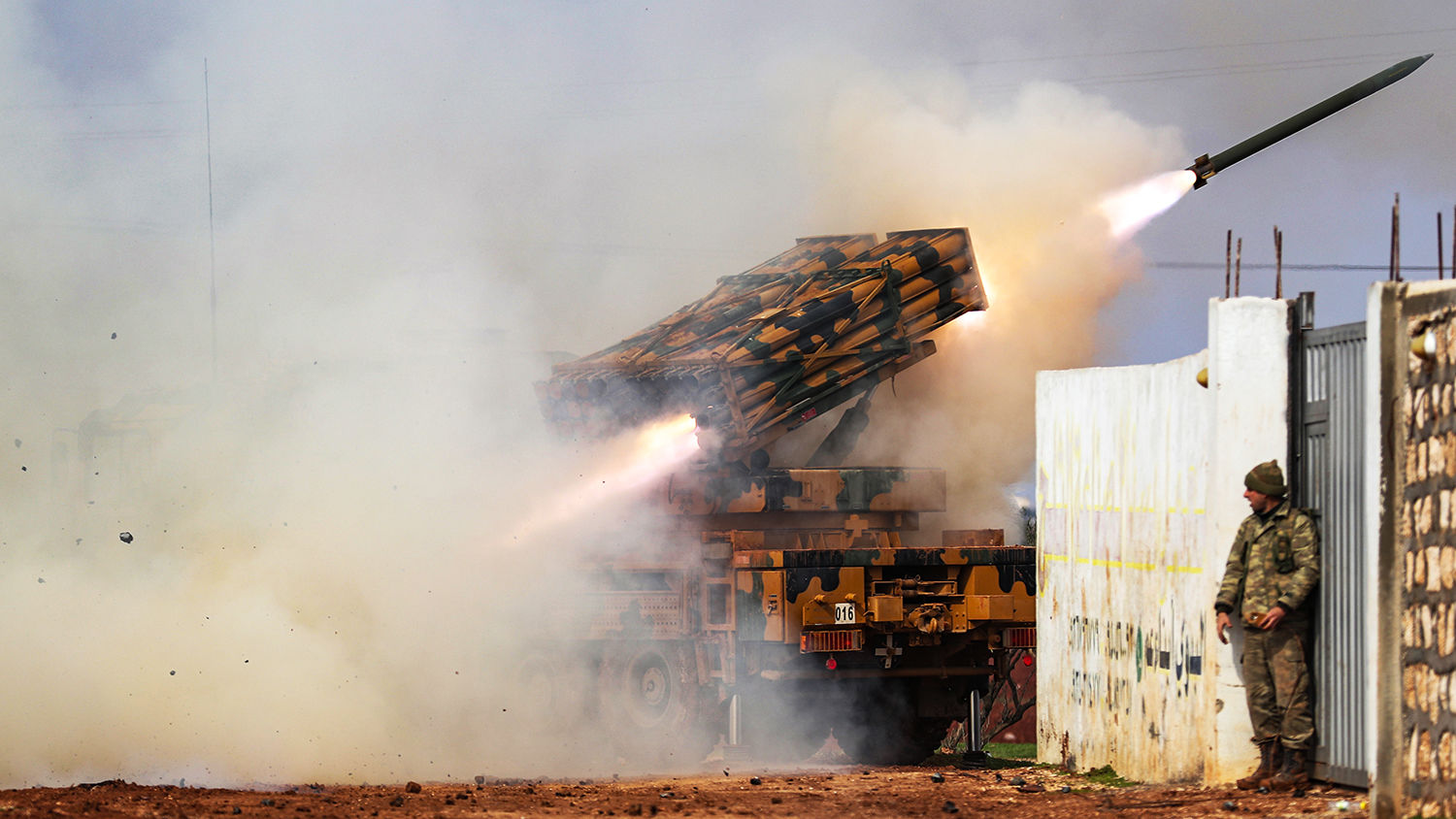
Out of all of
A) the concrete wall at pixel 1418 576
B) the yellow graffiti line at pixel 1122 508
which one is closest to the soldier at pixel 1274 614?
the yellow graffiti line at pixel 1122 508

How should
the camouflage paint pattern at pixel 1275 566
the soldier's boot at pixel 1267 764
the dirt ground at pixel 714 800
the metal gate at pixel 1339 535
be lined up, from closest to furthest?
the metal gate at pixel 1339 535, the dirt ground at pixel 714 800, the camouflage paint pattern at pixel 1275 566, the soldier's boot at pixel 1267 764

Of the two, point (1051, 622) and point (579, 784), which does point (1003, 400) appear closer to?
point (1051, 622)

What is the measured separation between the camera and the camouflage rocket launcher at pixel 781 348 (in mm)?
15859

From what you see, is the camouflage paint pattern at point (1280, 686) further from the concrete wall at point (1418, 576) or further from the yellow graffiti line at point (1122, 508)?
the concrete wall at point (1418, 576)

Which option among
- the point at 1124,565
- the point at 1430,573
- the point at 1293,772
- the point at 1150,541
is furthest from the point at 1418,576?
the point at 1124,565

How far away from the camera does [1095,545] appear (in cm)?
1217

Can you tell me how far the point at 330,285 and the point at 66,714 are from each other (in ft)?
19.5

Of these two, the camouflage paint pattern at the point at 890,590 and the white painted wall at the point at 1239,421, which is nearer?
the white painted wall at the point at 1239,421

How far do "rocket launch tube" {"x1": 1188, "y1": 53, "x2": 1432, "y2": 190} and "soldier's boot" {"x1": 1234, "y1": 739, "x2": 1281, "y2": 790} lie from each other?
932 centimetres

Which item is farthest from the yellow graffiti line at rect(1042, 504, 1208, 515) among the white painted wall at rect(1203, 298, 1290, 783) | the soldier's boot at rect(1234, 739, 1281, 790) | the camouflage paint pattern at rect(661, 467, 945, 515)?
the camouflage paint pattern at rect(661, 467, 945, 515)

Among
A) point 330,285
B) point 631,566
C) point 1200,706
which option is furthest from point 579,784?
point 330,285

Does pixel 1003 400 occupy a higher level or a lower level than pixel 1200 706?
higher

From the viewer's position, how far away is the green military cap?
940 cm

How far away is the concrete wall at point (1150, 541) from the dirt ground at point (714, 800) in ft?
1.27
